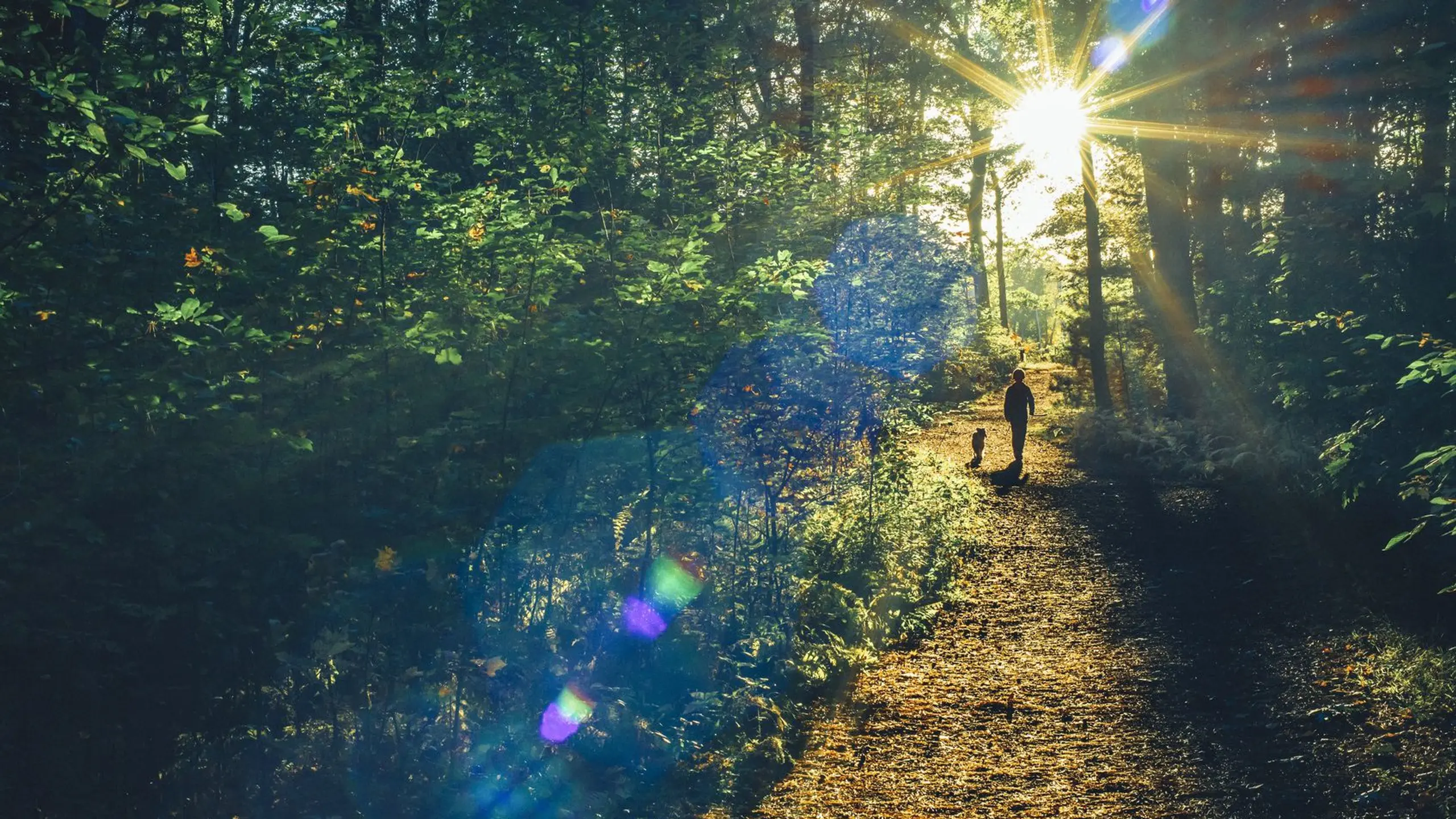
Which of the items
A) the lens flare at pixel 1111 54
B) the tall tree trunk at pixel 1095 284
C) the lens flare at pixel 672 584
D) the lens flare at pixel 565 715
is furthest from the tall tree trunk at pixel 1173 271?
the lens flare at pixel 565 715

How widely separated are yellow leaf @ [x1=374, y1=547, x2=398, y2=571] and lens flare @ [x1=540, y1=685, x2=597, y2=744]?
1291 mm

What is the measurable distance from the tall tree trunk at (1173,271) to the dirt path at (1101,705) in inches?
318

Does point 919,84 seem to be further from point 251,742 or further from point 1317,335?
point 251,742

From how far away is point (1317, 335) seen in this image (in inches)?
405

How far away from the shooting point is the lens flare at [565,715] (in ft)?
18.4

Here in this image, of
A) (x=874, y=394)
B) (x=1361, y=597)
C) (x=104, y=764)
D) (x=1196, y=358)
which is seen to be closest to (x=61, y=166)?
(x=104, y=764)

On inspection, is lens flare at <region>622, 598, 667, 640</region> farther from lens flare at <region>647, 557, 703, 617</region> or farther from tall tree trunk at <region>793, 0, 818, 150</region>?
tall tree trunk at <region>793, 0, 818, 150</region>

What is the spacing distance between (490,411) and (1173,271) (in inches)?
651

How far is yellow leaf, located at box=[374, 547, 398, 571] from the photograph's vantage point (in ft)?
17.1

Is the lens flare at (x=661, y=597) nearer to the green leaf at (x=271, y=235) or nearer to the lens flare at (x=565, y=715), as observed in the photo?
the lens flare at (x=565, y=715)

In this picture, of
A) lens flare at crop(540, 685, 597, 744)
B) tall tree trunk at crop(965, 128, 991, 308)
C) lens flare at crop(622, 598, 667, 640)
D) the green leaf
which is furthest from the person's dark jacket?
tall tree trunk at crop(965, 128, 991, 308)

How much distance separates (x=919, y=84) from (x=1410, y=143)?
34.7 feet

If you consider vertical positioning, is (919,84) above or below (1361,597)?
above

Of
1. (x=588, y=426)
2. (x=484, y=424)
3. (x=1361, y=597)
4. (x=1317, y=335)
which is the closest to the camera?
(x=484, y=424)
